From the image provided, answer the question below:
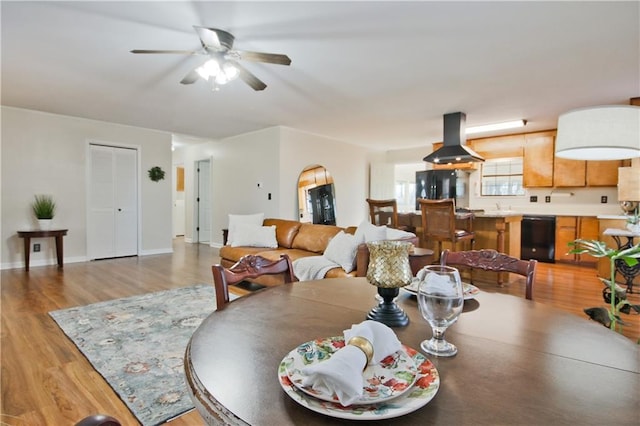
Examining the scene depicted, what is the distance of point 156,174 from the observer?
6.38 meters

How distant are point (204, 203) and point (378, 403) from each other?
26.4ft

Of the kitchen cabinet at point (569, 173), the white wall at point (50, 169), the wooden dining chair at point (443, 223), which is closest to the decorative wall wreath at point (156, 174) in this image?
Result: the white wall at point (50, 169)

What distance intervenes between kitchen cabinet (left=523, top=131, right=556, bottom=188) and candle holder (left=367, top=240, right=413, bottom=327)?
6.22 metres

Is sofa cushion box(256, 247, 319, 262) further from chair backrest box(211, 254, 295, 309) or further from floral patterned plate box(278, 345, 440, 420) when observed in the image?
floral patterned plate box(278, 345, 440, 420)

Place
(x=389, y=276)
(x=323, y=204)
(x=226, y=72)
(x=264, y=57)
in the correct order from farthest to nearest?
(x=323, y=204)
(x=226, y=72)
(x=264, y=57)
(x=389, y=276)

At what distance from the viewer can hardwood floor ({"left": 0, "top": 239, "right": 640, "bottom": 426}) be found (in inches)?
66.6

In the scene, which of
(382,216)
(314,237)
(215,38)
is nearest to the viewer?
(215,38)

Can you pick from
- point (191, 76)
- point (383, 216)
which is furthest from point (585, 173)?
point (191, 76)

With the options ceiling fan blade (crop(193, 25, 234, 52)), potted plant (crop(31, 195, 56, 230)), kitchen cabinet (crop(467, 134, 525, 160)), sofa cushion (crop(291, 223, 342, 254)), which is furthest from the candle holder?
kitchen cabinet (crop(467, 134, 525, 160))

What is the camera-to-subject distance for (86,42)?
2.80m

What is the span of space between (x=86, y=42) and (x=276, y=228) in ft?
9.55

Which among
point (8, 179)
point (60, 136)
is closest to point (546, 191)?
point (60, 136)

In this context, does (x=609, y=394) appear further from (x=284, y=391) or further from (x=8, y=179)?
(x=8, y=179)

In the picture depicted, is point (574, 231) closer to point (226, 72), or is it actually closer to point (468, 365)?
point (226, 72)
